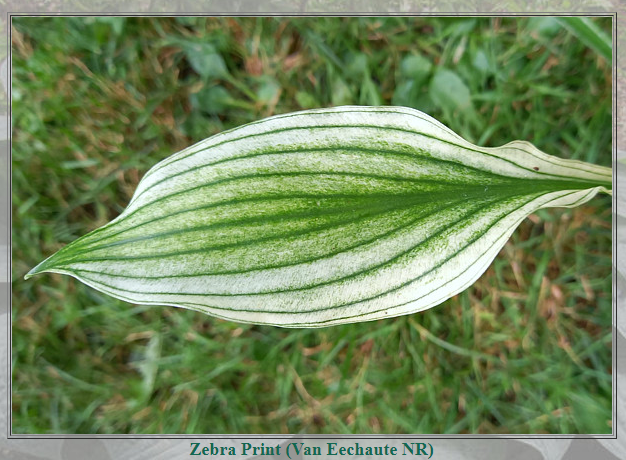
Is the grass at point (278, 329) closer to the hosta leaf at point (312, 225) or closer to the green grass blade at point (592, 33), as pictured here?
the green grass blade at point (592, 33)

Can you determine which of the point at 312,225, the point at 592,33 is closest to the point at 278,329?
the point at 312,225

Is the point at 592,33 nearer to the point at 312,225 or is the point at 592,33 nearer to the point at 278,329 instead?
the point at 312,225

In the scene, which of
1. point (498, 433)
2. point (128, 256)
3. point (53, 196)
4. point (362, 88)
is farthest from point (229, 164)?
point (498, 433)

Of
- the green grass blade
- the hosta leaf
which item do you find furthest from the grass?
the hosta leaf

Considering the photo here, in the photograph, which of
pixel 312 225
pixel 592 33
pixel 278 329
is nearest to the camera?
pixel 312 225

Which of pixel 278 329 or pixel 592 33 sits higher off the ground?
pixel 592 33

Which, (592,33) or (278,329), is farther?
(278,329)
